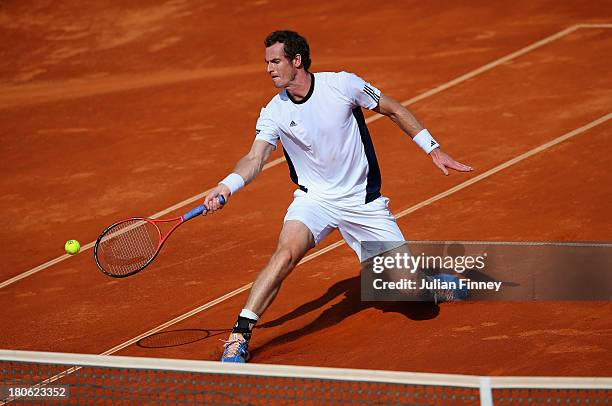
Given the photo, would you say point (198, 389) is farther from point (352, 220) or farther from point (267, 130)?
point (267, 130)

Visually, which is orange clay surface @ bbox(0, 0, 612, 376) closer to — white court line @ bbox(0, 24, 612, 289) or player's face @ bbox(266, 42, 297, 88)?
white court line @ bbox(0, 24, 612, 289)

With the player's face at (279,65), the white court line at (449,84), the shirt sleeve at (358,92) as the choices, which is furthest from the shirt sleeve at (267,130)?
the white court line at (449,84)

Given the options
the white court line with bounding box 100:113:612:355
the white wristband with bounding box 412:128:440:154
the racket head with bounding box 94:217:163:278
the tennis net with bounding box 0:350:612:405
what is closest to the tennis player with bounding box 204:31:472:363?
the white wristband with bounding box 412:128:440:154

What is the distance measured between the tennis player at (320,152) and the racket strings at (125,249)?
1112 mm

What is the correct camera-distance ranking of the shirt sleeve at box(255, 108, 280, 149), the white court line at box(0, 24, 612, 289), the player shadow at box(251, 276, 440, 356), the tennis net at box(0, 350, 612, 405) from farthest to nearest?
the white court line at box(0, 24, 612, 289), the player shadow at box(251, 276, 440, 356), the shirt sleeve at box(255, 108, 280, 149), the tennis net at box(0, 350, 612, 405)

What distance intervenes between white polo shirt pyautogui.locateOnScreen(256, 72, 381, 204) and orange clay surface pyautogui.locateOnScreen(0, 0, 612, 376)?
1136mm

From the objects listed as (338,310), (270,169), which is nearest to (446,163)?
(338,310)

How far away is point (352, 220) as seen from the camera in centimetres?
845

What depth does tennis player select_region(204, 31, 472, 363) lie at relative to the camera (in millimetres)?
8148

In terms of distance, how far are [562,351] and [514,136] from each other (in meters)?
5.62

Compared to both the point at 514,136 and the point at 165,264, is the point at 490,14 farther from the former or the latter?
the point at 165,264

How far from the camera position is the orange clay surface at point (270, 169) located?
8.46 meters

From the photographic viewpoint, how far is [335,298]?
930 centimetres

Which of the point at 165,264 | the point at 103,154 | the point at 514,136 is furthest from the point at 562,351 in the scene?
the point at 103,154
